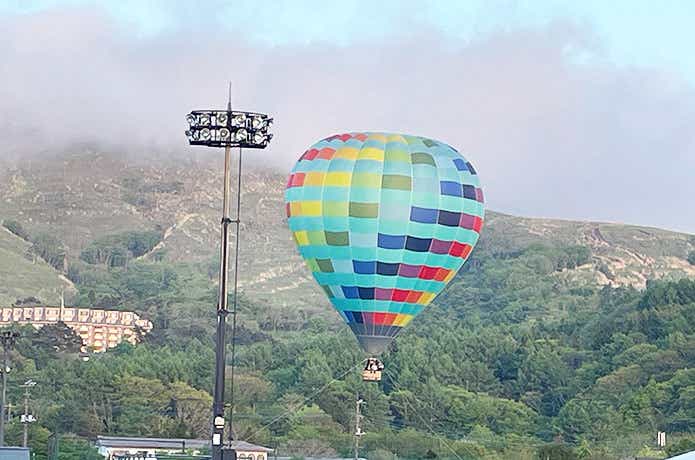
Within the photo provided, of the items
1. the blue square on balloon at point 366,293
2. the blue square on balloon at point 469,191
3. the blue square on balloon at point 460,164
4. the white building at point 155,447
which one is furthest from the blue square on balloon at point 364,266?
the white building at point 155,447

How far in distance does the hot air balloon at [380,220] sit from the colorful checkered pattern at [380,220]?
3 cm

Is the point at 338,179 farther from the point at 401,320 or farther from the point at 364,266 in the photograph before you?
the point at 401,320

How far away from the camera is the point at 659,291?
145 metres

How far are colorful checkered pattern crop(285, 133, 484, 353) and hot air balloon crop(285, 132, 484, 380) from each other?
29mm

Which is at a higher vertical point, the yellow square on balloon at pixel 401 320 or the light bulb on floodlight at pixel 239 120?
the light bulb on floodlight at pixel 239 120

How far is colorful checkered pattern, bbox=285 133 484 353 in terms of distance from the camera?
48.3m

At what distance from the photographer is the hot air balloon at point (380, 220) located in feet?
158

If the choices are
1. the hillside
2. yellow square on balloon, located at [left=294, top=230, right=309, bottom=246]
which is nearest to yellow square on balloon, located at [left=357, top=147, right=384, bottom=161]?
yellow square on balloon, located at [left=294, top=230, right=309, bottom=246]

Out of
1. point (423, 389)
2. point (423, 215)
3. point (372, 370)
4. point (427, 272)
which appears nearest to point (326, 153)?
point (423, 215)

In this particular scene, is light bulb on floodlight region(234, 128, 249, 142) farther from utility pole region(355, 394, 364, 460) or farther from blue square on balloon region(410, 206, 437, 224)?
utility pole region(355, 394, 364, 460)

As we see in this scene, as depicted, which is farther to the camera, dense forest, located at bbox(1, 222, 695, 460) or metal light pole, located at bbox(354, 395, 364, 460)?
dense forest, located at bbox(1, 222, 695, 460)

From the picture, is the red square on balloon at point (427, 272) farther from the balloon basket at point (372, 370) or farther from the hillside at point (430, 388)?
the hillside at point (430, 388)

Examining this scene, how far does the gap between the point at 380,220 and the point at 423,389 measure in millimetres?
76287

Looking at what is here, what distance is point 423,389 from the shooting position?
12338cm
